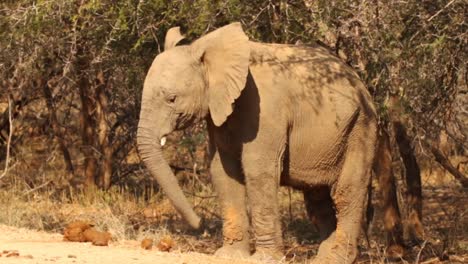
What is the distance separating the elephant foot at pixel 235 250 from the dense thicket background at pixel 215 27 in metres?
1.68

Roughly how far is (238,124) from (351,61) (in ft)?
7.54

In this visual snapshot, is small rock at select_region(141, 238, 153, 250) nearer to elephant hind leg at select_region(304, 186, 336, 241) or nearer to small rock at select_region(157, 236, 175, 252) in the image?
small rock at select_region(157, 236, 175, 252)

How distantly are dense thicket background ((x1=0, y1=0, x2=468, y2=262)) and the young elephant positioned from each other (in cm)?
56

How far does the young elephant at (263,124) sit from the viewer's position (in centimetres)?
902

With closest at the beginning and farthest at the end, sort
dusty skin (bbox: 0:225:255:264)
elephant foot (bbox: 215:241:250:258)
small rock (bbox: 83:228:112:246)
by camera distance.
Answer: dusty skin (bbox: 0:225:255:264) → small rock (bbox: 83:228:112:246) → elephant foot (bbox: 215:241:250:258)

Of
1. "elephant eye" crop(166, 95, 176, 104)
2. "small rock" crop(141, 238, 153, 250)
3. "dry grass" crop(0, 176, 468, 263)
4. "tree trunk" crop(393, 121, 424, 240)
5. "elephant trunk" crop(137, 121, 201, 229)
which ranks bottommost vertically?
"dry grass" crop(0, 176, 468, 263)

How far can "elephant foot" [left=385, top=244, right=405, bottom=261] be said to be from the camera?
11547 mm

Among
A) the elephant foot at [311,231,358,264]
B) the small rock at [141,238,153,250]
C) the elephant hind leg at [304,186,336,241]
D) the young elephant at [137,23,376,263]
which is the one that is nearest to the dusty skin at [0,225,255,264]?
the small rock at [141,238,153,250]

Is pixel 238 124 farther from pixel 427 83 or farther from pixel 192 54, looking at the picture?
pixel 427 83

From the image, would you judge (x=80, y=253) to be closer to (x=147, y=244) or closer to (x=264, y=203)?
(x=147, y=244)

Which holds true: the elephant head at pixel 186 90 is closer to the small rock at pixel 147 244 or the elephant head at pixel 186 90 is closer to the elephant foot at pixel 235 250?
the small rock at pixel 147 244

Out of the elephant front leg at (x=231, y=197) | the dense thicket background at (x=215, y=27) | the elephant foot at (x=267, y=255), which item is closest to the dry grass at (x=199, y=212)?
the dense thicket background at (x=215, y=27)

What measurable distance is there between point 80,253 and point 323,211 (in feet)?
9.65

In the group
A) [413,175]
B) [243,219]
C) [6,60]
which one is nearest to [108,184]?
[6,60]
